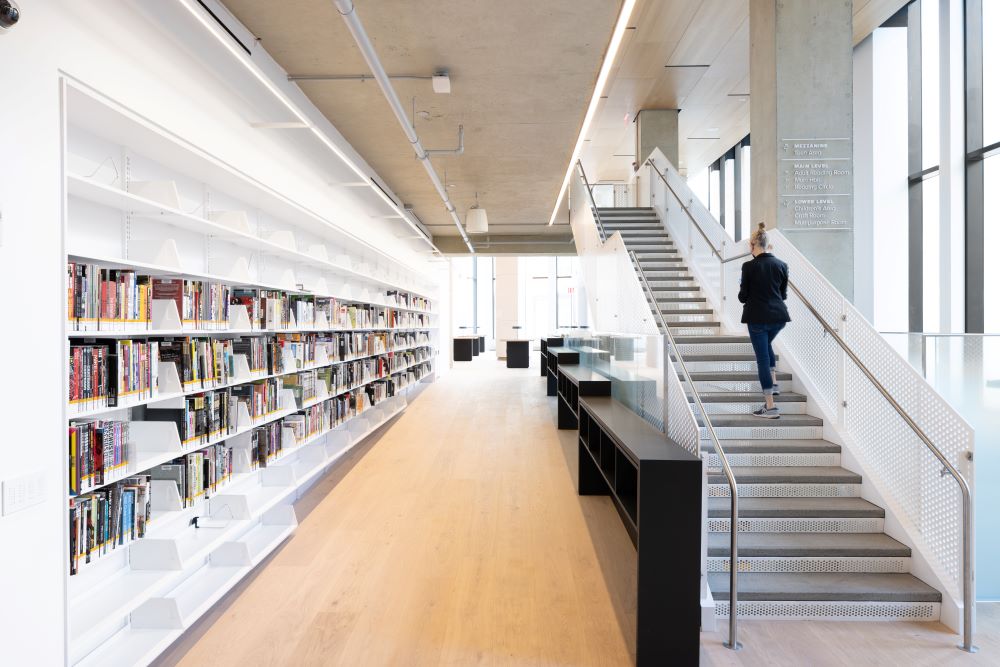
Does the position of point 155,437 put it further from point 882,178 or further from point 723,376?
point 882,178

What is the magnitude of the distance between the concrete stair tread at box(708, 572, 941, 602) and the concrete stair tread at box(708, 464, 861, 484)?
0.67 meters

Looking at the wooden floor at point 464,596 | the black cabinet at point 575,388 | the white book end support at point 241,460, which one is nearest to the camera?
the wooden floor at point 464,596

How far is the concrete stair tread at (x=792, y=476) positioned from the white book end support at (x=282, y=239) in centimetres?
344

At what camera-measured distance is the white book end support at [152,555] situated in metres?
2.68

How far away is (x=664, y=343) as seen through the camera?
11.1 feet

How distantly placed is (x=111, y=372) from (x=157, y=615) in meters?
1.14

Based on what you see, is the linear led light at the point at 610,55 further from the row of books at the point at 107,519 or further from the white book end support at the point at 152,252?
the row of books at the point at 107,519

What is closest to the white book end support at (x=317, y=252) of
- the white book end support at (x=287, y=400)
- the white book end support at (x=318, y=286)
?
the white book end support at (x=318, y=286)

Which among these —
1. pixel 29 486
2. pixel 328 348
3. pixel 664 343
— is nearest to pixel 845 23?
pixel 664 343

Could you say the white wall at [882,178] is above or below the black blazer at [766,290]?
above

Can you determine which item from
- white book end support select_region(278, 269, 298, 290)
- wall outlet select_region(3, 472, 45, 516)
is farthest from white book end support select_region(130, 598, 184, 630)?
white book end support select_region(278, 269, 298, 290)

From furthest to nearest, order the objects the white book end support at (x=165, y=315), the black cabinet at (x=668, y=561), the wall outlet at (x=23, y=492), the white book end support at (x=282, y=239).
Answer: the white book end support at (x=282, y=239) → the white book end support at (x=165, y=315) → the black cabinet at (x=668, y=561) → the wall outlet at (x=23, y=492)

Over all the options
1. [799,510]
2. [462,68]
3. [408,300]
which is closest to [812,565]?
[799,510]

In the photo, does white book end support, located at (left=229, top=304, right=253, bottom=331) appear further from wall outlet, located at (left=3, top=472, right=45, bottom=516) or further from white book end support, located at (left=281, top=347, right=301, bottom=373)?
wall outlet, located at (left=3, top=472, right=45, bottom=516)
